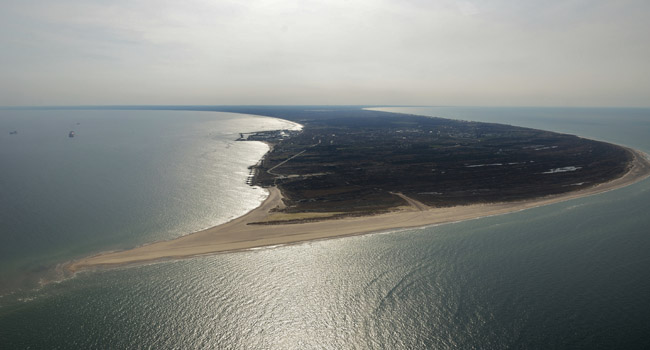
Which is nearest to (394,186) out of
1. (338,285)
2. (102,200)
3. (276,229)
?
(276,229)

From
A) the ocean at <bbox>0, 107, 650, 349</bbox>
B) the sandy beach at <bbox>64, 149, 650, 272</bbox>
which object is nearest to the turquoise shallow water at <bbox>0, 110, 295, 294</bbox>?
the ocean at <bbox>0, 107, 650, 349</bbox>

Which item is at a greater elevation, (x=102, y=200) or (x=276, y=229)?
(x=102, y=200)

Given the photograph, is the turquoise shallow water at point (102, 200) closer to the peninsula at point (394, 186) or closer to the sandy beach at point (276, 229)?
the sandy beach at point (276, 229)

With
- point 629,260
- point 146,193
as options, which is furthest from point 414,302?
point 146,193

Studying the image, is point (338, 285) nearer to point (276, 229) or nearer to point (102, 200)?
point (276, 229)

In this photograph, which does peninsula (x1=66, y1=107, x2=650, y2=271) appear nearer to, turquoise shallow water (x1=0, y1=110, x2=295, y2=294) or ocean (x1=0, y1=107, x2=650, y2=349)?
ocean (x1=0, y1=107, x2=650, y2=349)

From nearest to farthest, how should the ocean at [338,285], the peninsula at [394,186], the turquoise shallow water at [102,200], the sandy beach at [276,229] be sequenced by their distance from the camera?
the ocean at [338,285]
the sandy beach at [276,229]
the turquoise shallow water at [102,200]
the peninsula at [394,186]

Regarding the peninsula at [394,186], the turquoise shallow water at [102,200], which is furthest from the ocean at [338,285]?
the peninsula at [394,186]
